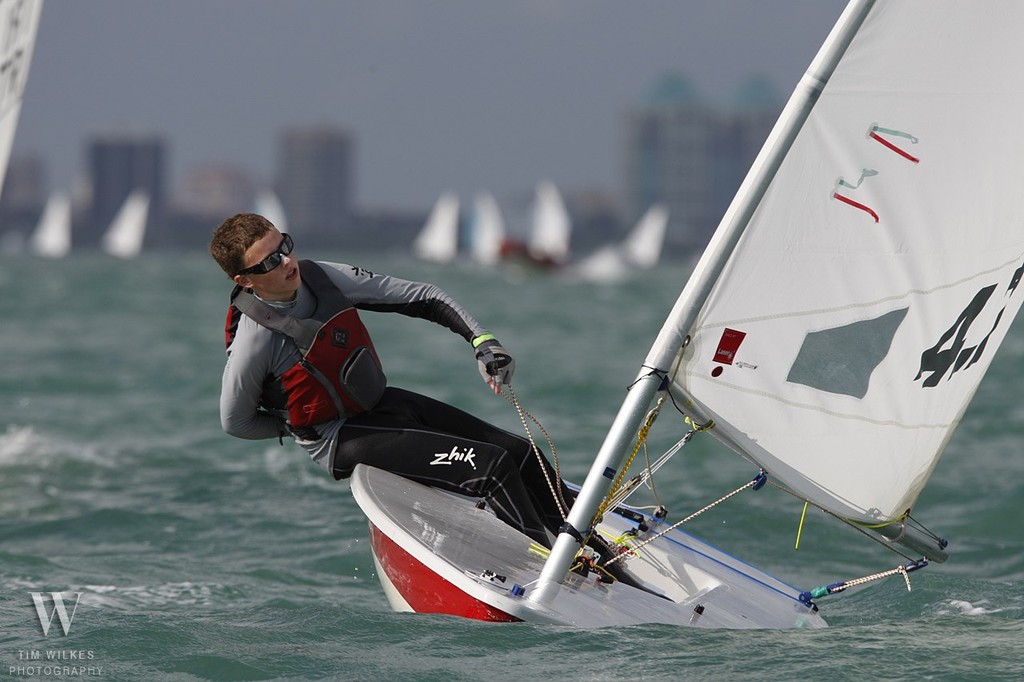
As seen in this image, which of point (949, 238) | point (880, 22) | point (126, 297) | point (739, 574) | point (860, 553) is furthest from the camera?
point (126, 297)

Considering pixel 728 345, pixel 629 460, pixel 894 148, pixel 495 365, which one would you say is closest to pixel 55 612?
pixel 495 365

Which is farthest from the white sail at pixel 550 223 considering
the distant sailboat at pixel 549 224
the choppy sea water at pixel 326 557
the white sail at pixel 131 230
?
the choppy sea water at pixel 326 557

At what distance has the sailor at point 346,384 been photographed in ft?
11.4

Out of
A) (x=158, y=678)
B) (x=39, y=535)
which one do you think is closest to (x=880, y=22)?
(x=158, y=678)

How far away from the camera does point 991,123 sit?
11.3ft

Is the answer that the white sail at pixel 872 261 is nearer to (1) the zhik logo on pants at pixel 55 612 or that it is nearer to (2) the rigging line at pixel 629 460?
(2) the rigging line at pixel 629 460

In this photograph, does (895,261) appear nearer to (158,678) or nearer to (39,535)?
(158,678)

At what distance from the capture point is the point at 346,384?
11.9 ft

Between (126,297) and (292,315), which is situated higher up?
(292,315)

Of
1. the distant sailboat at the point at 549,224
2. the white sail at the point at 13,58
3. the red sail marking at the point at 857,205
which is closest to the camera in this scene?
the red sail marking at the point at 857,205

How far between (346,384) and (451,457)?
1.19 feet

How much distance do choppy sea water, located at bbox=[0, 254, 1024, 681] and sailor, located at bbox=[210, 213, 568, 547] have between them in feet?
1.47

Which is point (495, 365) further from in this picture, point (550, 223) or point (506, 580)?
point (550, 223)

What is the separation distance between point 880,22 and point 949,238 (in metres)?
0.61
